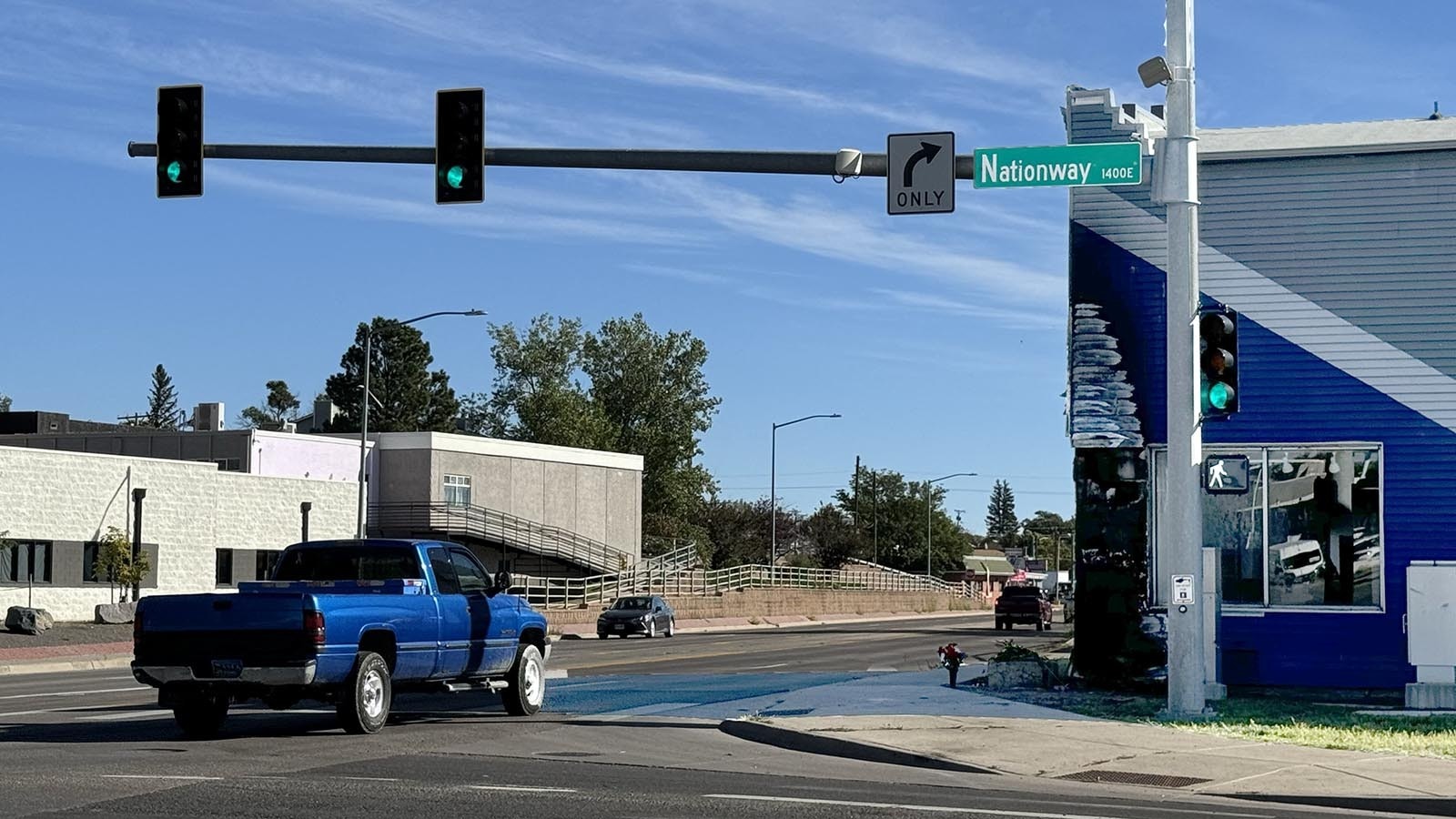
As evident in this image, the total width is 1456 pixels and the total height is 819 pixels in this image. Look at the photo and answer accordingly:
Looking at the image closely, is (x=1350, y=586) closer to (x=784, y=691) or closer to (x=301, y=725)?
(x=784, y=691)

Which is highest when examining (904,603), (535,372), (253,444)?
(535,372)

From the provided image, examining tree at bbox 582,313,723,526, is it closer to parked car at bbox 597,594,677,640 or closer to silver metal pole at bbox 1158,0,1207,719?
parked car at bbox 597,594,677,640

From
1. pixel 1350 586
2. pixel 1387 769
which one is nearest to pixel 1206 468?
pixel 1350 586

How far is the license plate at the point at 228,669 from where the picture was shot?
53.6ft

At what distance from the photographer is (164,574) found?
52.8 meters

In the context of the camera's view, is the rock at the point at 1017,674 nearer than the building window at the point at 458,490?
Yes

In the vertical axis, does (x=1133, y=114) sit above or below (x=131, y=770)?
above

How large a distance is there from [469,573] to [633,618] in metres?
35.8

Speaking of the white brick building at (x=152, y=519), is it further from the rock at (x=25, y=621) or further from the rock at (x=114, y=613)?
the rock at (x=25, y=621)

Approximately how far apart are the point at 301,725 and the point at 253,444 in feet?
160

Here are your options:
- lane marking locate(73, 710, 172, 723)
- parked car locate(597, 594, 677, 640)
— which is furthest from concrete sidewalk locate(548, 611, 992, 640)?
lane marking locate(73, 710, 172, 723)

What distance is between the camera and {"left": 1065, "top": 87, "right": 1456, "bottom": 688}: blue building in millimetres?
21781

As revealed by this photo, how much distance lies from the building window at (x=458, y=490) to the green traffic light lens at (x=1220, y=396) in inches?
2161

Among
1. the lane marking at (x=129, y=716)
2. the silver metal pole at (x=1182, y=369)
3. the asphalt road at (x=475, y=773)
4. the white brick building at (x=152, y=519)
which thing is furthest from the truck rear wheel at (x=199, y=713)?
the white brick building at (x=152, y=519)
